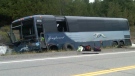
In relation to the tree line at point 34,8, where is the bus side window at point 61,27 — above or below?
below

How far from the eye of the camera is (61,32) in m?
22.1

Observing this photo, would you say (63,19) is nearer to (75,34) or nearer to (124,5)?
(75,34)

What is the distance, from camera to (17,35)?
21.7 m

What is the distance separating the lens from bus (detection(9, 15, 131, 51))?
20.4m

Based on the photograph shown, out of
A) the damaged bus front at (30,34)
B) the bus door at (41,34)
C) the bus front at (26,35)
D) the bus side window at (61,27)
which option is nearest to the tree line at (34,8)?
the bus side window at (61,27)

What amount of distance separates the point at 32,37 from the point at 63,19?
12.5 feet

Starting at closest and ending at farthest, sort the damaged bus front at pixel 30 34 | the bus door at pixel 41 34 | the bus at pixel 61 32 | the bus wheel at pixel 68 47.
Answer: the damaged bus front at pixel 30 34, the bus door at pixel 41 34, the bus at pixel 61 32, the bus wheel at pixel 68 47

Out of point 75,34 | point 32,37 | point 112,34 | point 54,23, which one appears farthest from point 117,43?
point 32,37

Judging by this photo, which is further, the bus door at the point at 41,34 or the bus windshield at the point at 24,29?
the bus windshield at the point at 24,29

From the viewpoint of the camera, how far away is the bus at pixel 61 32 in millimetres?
20391

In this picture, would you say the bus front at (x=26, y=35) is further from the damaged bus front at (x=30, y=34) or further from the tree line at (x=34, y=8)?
the tree line at (x=34, y=8)

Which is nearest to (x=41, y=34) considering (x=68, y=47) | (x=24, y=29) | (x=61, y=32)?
(x=24, y=29)

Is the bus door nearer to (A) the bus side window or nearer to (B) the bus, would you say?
(B) the bus

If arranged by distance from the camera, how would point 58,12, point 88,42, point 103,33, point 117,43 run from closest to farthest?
point 88,42
point 103,33
point 117,43
point 58,12
